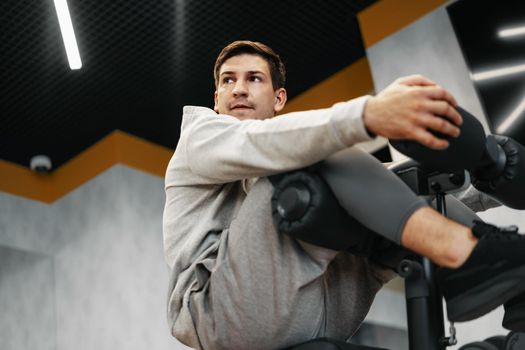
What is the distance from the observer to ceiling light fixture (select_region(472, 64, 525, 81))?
3094mm

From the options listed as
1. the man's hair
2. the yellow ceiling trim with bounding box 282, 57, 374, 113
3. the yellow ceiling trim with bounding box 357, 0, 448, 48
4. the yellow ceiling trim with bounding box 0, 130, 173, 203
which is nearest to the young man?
the man's hair

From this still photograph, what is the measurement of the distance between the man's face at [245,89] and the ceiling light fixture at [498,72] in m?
1.49

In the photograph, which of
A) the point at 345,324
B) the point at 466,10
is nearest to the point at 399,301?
the point at 466,10

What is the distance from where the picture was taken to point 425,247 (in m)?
1.15

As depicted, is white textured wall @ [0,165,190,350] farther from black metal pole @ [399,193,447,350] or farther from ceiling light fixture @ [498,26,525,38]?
black metal pole @ [399,193,447,350]

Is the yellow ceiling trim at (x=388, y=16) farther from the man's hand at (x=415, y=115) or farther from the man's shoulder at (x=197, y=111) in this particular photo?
the man's hand at (x=415, y=115)

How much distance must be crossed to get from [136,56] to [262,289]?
3085 millimetres

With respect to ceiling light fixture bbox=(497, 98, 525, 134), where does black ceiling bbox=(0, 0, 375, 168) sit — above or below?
above

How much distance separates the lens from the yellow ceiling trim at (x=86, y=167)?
15.9ft

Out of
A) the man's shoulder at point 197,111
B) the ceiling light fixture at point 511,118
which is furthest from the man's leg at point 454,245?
the ceiling light fixture at point 511,118

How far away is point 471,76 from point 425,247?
7.28 ft

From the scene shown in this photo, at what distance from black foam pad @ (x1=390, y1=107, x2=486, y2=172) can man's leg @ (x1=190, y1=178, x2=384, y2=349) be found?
215 mm

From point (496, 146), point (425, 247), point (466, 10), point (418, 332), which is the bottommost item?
point (418, 332)

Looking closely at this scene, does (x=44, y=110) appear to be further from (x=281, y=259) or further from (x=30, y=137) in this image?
(x=281, y=259)
